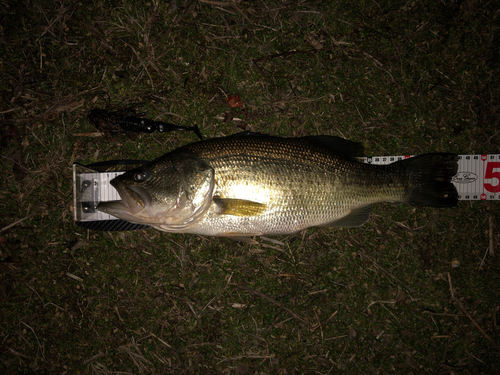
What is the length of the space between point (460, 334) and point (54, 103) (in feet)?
19.2

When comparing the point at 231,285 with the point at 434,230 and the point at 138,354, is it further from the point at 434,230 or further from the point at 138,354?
the point at 434,230

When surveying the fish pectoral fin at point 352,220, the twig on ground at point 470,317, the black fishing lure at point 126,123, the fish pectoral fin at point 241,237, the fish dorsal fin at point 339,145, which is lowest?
the twig on ground at point 470,317

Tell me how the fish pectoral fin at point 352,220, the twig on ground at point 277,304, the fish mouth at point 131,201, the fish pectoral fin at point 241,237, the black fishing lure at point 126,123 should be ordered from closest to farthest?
1. the fish mouth at point 131,201
2. the fish pectoral fin at point 241,237
3. the fish pectoral fin at point 352,220
4. the black fishing lure at point 126,123
5. the twig on ground at point 277,304

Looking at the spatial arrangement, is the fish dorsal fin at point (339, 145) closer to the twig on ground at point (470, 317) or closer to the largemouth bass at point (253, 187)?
the largemouth bass at point (253, 187)

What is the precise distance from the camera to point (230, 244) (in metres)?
3.53

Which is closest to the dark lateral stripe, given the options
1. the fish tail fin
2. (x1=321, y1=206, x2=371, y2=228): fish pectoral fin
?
(x1=321, y1=206, x2=371, y2=228): fish pectoral fin

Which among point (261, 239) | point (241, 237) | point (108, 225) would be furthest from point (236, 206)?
point (108, 225)

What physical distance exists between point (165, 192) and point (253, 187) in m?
0.87

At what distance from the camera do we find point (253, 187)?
9.32 feet

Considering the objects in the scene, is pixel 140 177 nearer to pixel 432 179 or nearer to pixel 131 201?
pixel 131 201

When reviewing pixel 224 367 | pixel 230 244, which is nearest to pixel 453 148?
pixel 230 244

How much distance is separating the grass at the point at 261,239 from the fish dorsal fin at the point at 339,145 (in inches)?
15.7

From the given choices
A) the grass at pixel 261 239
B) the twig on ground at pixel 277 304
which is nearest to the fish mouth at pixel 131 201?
the grass at pixel 261 239

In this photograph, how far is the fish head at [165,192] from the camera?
2.76 meters
